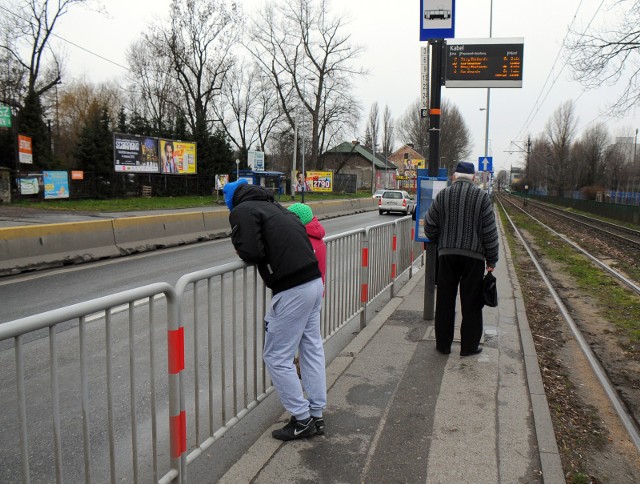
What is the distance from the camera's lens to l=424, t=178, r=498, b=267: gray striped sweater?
476 centimetres

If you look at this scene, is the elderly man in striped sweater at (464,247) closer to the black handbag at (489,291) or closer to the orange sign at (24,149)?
the black handbag at (489,291)

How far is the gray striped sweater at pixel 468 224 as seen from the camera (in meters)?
4.76

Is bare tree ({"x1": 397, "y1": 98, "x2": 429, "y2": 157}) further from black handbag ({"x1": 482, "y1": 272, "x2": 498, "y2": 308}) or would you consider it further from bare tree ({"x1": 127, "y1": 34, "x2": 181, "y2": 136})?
black handbag ({"x1": 482, "y1": 272, "x2": 498, "y2": 308})

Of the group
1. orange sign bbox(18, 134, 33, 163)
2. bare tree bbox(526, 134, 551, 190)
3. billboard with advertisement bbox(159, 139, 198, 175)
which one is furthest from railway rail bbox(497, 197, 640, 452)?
bare tree bbox(526, 134, 551, 190)

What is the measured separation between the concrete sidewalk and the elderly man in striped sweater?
0.33 metres

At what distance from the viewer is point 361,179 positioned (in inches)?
3784

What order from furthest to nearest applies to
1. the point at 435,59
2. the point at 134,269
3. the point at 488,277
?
1. the point at 134,269
2. the point at 435,59
3. the point at 488,277

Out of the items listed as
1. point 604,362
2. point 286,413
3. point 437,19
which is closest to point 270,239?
point 286,413

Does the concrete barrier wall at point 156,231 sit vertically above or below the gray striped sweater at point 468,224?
below

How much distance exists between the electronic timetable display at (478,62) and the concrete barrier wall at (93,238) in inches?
309

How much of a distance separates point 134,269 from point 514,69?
290 inches

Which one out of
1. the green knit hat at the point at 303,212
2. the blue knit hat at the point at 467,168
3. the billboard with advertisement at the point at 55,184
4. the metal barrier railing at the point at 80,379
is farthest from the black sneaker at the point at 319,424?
the billboard with advertisement at the point at 55,184

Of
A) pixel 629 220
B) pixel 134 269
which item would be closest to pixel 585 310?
pixel 134 269

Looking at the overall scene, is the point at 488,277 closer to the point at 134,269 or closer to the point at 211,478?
the point at 211,478
